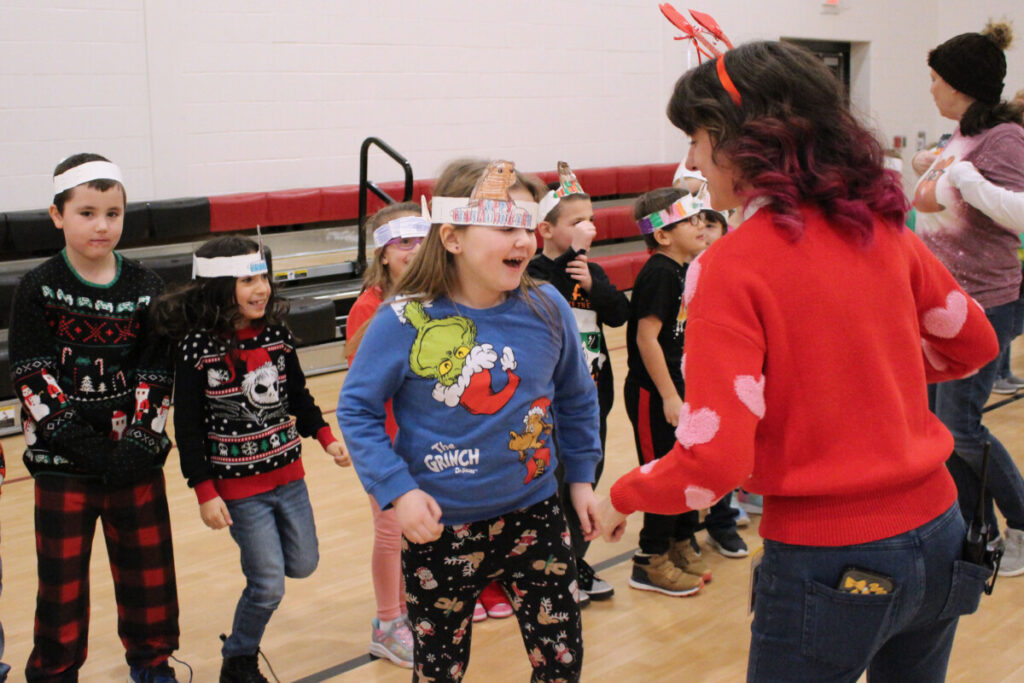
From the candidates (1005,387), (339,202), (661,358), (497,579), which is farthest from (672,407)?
(339,202)

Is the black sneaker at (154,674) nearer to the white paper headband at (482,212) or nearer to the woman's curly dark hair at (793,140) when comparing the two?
the white paper headband at (482,212)

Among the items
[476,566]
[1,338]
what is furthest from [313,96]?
[476,566]

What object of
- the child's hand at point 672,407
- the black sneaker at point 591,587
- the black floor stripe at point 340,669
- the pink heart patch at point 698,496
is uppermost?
the pink heart patch at point 698,496

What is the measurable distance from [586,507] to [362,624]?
1.33m

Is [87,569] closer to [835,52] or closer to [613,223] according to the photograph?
[613,223]

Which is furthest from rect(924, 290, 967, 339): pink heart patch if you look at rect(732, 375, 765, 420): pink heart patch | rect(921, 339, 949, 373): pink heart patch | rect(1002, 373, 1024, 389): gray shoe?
rect(1002, 373, 1024, 389): gray shoe

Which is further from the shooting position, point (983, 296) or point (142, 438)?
point (983, 296)

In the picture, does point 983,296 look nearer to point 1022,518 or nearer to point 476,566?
point 1022,518

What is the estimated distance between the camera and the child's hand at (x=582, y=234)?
9.61ft

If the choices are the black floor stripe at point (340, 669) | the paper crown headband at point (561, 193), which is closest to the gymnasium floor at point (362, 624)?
the black floor stripe at point (340, 669)

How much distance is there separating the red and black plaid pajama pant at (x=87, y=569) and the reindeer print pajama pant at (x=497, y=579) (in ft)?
3.03

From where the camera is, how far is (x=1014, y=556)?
10.7ft

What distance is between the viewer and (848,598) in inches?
53.3

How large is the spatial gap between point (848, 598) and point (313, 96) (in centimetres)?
655
